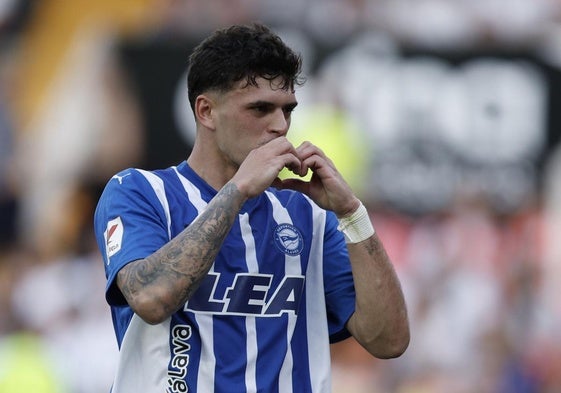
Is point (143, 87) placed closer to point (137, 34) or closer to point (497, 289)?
point (137, 34)

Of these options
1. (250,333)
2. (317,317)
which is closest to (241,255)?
(250,333)

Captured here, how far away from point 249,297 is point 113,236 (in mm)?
500

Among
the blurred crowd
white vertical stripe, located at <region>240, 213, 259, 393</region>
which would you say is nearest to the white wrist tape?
white vertical stripe, located at <region>240, 213, 259, 393</region>

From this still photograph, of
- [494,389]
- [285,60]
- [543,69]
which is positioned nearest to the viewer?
[285,60]

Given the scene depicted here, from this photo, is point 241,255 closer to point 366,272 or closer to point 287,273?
point 287,273

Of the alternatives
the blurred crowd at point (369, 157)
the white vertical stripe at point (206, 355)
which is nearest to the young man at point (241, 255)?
the white vertical stripe at point (206, 355)

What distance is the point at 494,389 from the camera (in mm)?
10797

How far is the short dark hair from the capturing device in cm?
409

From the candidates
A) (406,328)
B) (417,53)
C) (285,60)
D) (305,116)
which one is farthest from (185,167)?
(417,53)

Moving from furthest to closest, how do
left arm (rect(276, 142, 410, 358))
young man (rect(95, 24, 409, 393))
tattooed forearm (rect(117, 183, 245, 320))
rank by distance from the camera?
left arm (rect(276, 142, 410, 358)), young man (rect(95, 24, 409, 393)), tattooed forearm (rect(117, 183, 245, 320))

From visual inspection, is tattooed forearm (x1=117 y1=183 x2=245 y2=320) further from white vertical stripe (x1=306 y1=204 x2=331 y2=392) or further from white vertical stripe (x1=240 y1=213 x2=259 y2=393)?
white vertical stripe (x1=306 y1=204 x2=331 y2=392)

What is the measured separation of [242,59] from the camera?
4090mm

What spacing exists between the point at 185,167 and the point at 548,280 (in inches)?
302

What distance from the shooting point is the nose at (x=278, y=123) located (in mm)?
4059
